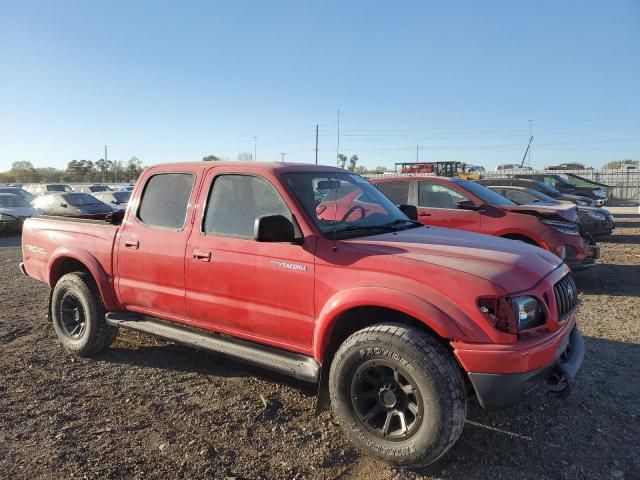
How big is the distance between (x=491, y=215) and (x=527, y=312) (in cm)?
A: 521

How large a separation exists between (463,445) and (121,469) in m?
2.16

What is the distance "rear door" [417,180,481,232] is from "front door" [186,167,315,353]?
4970mm

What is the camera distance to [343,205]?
12.6ft

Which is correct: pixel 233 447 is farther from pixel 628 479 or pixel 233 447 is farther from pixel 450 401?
pixel 628 479

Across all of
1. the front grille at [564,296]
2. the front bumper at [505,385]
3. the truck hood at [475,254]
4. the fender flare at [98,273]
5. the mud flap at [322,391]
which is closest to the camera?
the front bumper at [505,385]

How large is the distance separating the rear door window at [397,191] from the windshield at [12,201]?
49.4 ft

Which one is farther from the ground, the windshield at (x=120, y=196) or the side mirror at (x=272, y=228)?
the windshield at (x=120, y=196)

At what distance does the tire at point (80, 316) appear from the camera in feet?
15.4

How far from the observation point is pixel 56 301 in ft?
16.5

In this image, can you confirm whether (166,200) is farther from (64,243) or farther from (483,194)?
(483,194)

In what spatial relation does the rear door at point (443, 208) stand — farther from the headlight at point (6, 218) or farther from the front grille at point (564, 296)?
the headlight at point (6, 218)

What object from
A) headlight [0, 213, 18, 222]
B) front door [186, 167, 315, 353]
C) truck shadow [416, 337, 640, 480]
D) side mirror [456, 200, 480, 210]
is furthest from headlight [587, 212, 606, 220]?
headlight [0, 213, 18, 222]

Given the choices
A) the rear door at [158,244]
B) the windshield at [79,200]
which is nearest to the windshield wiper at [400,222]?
the rear door at [158,244]

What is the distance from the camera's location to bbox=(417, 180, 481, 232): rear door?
7.98 m
